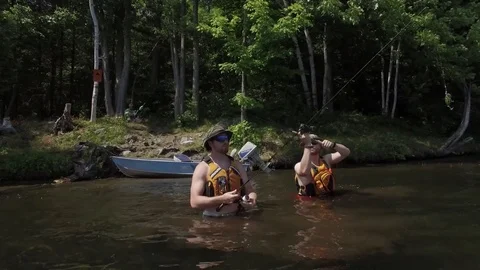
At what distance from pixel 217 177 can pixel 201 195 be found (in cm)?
33

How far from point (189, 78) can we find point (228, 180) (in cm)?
2275

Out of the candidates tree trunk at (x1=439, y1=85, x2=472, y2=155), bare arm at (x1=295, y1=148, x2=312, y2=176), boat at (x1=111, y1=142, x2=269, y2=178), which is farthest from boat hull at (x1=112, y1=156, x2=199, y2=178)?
tree trunk at (x1=439, y1=85, x2=472, y2=155)

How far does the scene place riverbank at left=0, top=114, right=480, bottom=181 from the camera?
16.5 metres

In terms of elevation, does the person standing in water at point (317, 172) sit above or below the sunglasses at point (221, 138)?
below

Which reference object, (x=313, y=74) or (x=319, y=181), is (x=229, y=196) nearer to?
(x=319, y=181)

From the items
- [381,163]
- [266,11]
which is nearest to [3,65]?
[266,11]

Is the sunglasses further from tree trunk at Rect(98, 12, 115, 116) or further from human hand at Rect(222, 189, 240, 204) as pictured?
tree trunk at Rect(98, 12, 115, 116)

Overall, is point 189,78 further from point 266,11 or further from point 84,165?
point 84,165

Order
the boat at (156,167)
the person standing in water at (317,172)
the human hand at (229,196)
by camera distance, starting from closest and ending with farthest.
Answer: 1. the human hand at (229,196)
2. the person standing in water at (317,172)
3. the boat at (156,167)

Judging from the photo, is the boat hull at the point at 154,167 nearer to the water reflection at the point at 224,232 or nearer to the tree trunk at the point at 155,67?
the water reflection at the point at 224,232

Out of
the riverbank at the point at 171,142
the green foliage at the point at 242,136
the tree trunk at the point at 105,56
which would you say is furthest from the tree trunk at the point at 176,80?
the green foliage at the point at 242,136

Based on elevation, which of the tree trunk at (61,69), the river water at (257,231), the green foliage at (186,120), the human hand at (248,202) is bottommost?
the river water at (257,231)

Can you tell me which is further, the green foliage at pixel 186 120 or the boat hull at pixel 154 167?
the green foliage at pixel 186 120

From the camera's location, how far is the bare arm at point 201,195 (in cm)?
639
